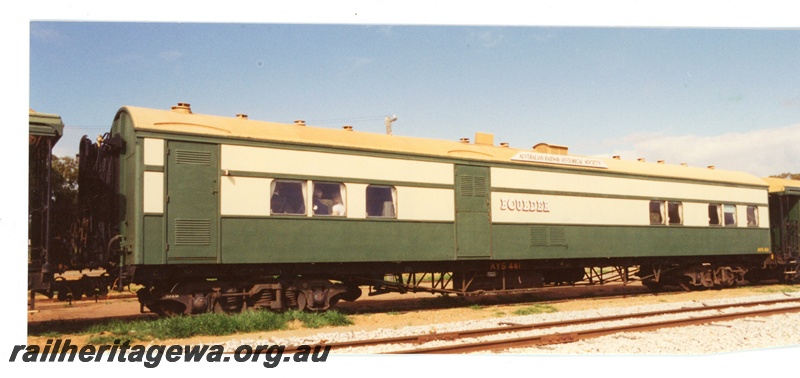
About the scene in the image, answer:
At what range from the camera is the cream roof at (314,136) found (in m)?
10.7

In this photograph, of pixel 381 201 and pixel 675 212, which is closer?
pixel 381 201

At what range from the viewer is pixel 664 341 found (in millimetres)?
9797

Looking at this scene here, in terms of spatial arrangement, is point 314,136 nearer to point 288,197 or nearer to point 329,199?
point 329,199

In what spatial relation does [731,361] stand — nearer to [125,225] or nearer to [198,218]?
[198,218]

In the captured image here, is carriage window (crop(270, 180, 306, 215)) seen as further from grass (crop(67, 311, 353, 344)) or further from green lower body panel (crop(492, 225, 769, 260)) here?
green lower body panel (crop(492, 225, 769, 260))

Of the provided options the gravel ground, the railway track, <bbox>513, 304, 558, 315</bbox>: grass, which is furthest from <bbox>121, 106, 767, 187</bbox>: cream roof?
the railway track

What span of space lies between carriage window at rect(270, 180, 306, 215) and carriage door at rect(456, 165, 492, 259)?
3.47 meters

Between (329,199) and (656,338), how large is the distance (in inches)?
236

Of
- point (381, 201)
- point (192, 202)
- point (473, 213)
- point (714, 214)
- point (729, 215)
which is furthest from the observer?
point (729, 215)

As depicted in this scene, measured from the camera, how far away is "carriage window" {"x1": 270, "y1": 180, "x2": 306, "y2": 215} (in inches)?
444

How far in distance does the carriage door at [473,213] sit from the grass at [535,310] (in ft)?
4.36

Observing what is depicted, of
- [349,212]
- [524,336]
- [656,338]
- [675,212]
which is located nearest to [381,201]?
[349,212]

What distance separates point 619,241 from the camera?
1576 cm

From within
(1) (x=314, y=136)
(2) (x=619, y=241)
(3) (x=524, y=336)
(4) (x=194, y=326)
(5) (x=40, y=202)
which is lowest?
(3) (x=524, y=336)
